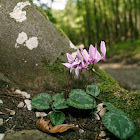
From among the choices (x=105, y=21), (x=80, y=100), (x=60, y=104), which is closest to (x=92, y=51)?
(x=80, y=100)

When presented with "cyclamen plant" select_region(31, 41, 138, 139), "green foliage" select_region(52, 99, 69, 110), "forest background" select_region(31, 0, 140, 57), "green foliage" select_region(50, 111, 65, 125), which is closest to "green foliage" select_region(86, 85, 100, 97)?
"cyclamen plant" select_region(31, 41, 138, 139)

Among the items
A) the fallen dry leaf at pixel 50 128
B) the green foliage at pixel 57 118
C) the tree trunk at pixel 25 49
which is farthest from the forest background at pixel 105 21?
the fallen dry leaf at pixel 50 128

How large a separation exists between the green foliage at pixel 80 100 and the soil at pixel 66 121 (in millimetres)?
180

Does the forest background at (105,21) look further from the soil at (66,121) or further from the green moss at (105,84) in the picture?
the soil at (66,121)

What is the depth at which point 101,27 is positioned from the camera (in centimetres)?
1842

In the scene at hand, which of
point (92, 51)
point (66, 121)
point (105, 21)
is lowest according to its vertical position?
point (66, 121)

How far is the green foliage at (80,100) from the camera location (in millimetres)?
1664

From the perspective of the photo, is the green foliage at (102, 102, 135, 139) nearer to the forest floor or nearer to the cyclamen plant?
the cyclamen plant

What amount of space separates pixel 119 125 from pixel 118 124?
0.05 feet

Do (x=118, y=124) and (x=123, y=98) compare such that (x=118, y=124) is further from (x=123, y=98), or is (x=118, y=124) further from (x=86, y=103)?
(x=123, y=98)

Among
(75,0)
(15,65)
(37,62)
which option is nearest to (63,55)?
(37,62)

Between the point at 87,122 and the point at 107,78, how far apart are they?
2.82 feet

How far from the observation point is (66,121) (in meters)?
1.76

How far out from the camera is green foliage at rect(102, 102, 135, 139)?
4.52 feet
